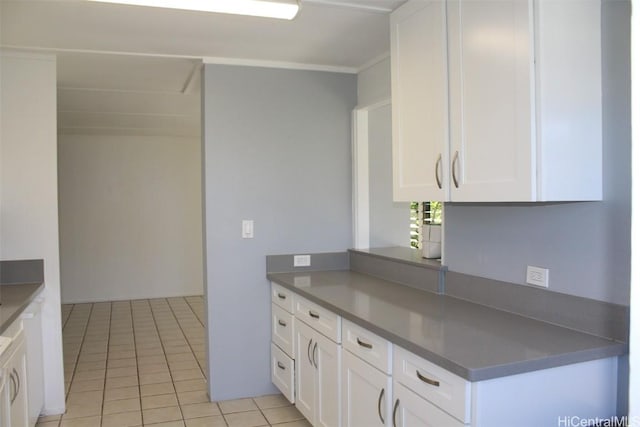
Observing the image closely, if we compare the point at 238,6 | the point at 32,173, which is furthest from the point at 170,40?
the point at 32,173

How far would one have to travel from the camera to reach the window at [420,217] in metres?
3.46

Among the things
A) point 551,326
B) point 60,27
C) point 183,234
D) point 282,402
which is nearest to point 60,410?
point 282,402

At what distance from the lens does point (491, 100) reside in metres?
1.96

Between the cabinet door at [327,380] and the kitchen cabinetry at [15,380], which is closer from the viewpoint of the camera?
the kitchen cabinetry at [15,380]

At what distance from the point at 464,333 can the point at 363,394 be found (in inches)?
23.2

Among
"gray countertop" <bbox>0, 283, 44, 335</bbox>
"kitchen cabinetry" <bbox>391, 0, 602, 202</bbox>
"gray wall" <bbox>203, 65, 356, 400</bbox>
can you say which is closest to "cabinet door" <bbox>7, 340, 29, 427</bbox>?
"gray countertop" <bbox>0, 283, 44, 335</bbox>

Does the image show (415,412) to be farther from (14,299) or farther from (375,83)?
(375,83)

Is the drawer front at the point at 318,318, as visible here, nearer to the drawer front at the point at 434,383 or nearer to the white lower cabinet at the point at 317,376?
the white lower cabinet at the point at 317,376

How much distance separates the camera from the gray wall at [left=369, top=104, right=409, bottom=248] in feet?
12.6

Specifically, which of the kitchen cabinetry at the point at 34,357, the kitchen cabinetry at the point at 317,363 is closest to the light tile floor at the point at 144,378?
the kitchen cabinetry at the point at 34,357

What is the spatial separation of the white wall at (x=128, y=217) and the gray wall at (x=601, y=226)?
5.88 metres

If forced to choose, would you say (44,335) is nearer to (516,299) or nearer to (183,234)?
(516,299)

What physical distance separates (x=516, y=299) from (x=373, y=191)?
1.76m
